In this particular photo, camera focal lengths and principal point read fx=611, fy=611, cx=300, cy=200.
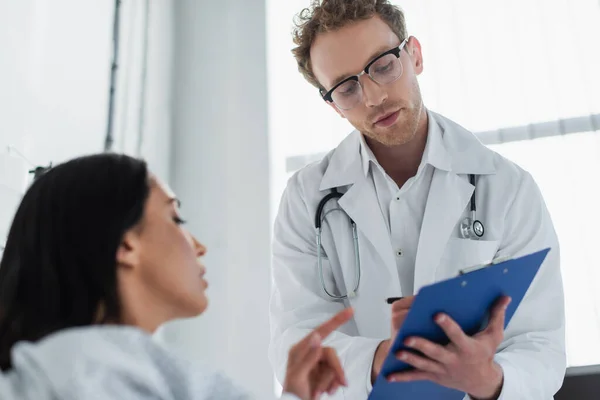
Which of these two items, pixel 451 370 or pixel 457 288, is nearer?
pixel 457 288

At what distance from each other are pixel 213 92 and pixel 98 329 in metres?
2.20

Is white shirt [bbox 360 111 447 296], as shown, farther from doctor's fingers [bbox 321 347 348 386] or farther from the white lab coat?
doctor's fingers [bbox 321 347 348 386]

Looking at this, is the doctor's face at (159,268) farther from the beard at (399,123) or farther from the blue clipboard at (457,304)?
the beard at (399,123)

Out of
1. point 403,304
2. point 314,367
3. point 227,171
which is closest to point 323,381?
point 314,367

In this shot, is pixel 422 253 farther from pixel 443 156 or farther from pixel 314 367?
pixel 314 367

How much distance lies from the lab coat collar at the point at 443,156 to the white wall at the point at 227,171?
3.17 feet

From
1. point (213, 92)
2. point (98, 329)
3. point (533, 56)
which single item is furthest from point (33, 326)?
point (533, 56)

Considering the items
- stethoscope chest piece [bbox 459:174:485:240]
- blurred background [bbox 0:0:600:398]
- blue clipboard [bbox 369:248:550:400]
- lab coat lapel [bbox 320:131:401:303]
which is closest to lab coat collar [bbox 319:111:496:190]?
lab coat lapel [bbox 320:131:401:303]

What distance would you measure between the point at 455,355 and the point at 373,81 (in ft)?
2.74

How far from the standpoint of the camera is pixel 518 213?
1598 mm

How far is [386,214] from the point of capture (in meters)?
1.67

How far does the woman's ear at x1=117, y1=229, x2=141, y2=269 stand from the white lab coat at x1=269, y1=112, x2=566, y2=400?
0.59 m

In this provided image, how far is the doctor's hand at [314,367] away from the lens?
3.39 ft

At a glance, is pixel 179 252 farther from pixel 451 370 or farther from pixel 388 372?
pixel 451 370
